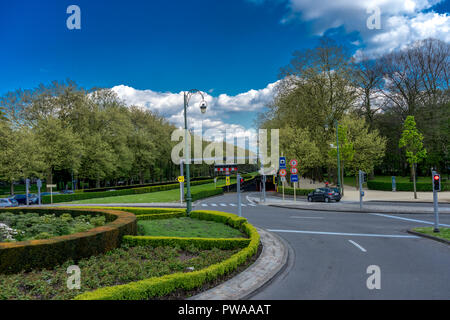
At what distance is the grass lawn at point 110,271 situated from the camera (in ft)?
21.6

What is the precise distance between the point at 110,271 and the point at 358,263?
7.05 metres

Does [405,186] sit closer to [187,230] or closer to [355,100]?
[355,100]

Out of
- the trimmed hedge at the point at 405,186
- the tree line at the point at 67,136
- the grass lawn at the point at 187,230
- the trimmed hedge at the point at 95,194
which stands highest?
the tree line at the point at 67,136

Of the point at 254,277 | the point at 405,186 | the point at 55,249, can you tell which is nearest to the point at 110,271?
the point at 55,249

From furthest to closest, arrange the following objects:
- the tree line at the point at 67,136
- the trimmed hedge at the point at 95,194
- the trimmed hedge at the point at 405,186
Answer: the tree line at the point at 67,136
the trimmed hedge at the point at 95,194
the trimmed hedge at the point at 405,186

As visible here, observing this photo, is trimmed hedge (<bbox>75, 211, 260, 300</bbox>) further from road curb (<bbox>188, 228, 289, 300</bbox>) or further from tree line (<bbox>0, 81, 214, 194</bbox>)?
tree line (<bbox>0, 81, 214, 194</bbox>)

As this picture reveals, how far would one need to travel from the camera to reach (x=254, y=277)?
809 centimetres

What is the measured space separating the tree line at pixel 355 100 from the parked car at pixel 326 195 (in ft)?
29.3

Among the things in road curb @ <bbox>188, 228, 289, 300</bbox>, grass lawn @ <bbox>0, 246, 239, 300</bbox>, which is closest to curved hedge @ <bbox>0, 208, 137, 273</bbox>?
grass lawn @ <bbox>0, 246, 239, 300</bbox>

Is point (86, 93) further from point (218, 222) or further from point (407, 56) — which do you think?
point (407, 56)

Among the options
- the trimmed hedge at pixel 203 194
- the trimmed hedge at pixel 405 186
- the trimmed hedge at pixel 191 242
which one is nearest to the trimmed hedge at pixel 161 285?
the trimmed hedge at pixel 191 242

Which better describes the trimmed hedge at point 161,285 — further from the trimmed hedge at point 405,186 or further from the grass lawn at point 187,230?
the trimmed hedge at point 405,186
